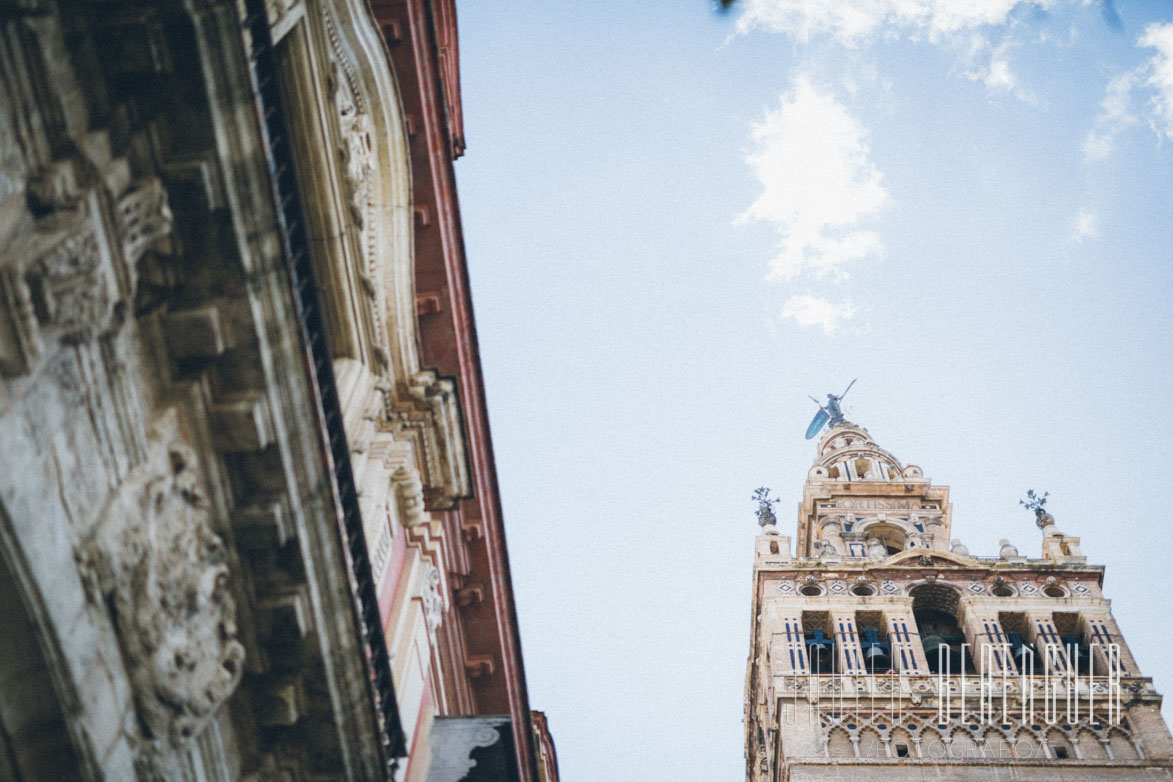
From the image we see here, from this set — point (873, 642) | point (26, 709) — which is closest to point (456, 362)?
point (26, 709)

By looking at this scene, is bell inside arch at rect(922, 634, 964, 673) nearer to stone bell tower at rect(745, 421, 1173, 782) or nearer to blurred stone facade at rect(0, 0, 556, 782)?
stone bell tower at rect(745, 421, 1173, 782)

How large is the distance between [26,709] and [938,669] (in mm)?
35779

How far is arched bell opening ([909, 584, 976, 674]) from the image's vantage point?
127 feet

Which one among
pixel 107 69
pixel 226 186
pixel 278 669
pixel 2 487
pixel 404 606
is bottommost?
pixel 404 606

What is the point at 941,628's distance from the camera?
135ft

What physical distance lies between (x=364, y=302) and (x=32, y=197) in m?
6.40

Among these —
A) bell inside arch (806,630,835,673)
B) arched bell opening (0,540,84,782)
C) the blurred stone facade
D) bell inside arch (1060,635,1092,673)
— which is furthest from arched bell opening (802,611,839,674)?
arched bell opening (0,540,84,782)

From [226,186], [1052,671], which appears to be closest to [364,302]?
[226,186]

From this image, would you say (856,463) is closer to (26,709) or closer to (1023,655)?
(1023,655)

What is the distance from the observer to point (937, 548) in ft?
149

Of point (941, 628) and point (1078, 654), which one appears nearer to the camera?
point (1078, 654)

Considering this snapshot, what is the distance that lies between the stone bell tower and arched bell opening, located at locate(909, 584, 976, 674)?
2.7 inches

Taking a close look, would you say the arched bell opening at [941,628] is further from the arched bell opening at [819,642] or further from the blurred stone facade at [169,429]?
the blurred stone facade at [169,429]

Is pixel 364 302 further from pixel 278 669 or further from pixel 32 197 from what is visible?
pixel 32 197
